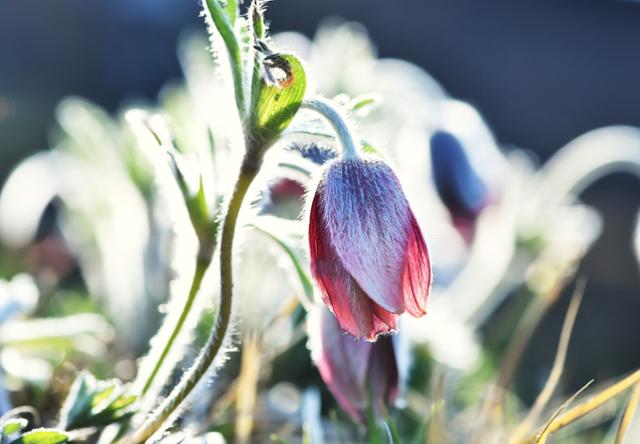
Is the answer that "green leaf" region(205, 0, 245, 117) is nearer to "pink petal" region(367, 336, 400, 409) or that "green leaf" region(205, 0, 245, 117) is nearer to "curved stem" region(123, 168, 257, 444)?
"curved stem" region(123, 168, 257, 444)

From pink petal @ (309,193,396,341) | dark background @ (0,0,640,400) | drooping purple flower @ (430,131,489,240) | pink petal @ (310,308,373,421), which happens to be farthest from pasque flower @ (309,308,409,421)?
dark background @ (0,0,640,400)

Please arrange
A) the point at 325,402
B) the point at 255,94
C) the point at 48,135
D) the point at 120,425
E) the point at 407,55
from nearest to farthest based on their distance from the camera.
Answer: the point at 255,94 < the point at 120,425 < the point at 325,402 < the point at 48,135 < the point at 407,55

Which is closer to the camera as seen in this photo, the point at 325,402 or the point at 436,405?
the point at 436,405

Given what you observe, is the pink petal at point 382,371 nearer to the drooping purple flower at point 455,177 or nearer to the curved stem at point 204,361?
the curved stem at point 204,361

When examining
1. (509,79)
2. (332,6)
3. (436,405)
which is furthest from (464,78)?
(436,405)

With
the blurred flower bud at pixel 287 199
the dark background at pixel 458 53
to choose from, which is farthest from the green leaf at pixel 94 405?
the dark background at pixel 458 53

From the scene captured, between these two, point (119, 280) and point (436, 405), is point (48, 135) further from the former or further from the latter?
point (436, 405)

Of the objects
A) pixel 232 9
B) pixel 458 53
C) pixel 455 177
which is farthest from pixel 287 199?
pixel 458 53
